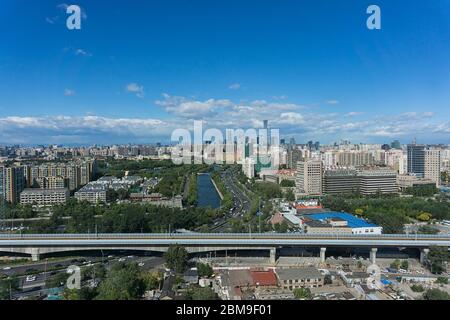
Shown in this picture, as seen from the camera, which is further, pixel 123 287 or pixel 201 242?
pixel 201 242

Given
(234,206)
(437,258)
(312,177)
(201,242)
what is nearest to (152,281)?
(201,242)

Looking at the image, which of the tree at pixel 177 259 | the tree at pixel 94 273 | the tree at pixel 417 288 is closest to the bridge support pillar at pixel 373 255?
the tree at pixel 417 288

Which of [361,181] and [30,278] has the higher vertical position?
[361,181]

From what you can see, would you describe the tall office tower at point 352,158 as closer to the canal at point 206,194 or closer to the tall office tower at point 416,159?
the tall office tower at point 416,159

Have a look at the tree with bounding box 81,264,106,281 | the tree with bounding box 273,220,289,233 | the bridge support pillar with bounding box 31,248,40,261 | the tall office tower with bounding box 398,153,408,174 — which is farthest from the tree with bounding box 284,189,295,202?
the tree with bounding box 81,264,106,281

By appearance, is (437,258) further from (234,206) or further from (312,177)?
(312,177)
